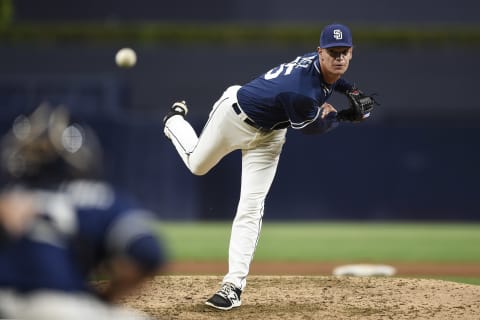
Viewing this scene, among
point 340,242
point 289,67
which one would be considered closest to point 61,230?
point 289,67

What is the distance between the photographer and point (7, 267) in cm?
232

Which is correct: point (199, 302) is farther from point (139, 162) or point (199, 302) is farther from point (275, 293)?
point (139, 162)

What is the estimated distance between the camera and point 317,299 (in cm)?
543

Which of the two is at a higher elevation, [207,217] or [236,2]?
[236,2]

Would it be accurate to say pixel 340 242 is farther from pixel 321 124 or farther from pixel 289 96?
pixel 289 96

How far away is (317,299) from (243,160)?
1.11 metres

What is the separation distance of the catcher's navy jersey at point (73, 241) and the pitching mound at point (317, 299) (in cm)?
248

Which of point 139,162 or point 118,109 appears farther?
point 118,109

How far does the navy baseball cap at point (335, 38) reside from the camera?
16.5 ft

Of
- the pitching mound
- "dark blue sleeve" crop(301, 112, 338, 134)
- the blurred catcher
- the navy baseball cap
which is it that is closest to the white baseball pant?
"dark blue sleeve" crop(301, 112, 338, 134)

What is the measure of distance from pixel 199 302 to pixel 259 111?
1.34 meters

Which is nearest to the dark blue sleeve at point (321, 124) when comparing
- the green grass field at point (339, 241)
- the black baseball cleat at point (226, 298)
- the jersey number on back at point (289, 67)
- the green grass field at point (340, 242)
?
the jersey number on back at point (289, 67)

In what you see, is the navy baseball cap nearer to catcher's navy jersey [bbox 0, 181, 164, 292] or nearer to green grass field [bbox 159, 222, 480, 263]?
catcher's navy jersey [bbox 0, 181, 164, 292]

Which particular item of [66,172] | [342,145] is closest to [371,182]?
[342,145]
